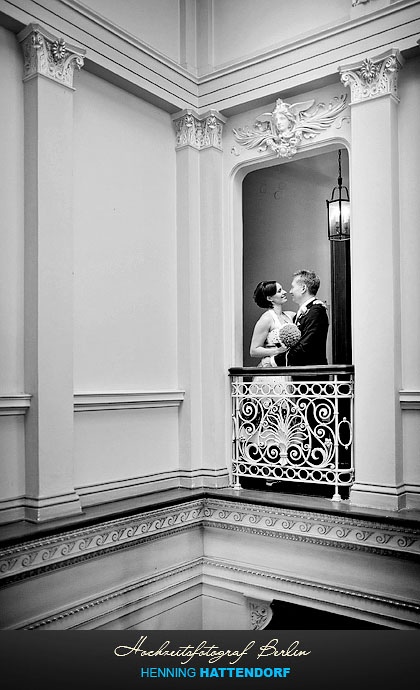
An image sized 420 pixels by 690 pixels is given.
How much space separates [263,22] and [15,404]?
13.9ft

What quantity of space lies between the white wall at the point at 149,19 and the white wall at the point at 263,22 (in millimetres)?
443

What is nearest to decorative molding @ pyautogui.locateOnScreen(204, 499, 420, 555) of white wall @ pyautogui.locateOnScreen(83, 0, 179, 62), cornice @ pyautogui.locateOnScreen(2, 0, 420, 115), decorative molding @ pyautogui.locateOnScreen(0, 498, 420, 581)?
decorative molding @ pyautogui.locateOnScreen(0, 498, 420, 581)

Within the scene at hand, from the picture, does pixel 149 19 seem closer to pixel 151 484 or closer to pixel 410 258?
pixel 410 258

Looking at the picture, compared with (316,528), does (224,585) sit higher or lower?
lower

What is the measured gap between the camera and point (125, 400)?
561cm

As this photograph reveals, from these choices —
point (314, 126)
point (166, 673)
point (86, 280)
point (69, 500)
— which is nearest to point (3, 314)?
point (86, 280)

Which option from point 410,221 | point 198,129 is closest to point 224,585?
point 410,221

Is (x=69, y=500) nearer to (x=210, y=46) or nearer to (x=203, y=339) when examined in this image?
(x=203, y=339)

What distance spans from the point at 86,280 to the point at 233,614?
320 cm

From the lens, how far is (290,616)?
5355 mm

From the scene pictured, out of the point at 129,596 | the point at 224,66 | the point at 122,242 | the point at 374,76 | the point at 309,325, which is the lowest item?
the point at 129,596

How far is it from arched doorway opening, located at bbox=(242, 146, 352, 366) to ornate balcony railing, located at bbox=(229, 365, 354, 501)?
279 cm

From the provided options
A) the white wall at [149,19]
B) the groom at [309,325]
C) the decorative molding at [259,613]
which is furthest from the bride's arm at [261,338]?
the white wall at [149,19]

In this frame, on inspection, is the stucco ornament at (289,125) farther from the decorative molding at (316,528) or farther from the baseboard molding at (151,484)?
the decorative molding at (316,528)
